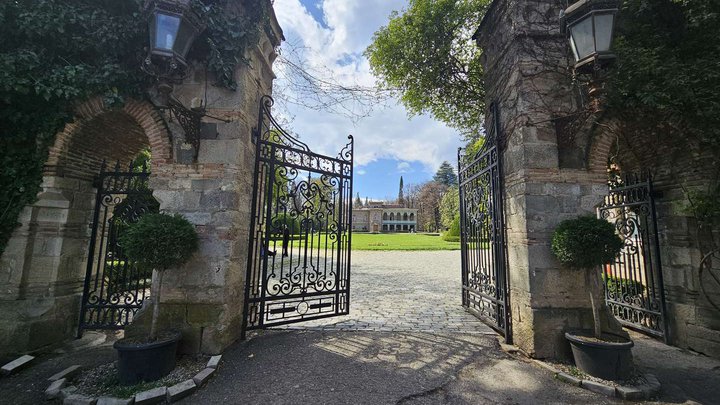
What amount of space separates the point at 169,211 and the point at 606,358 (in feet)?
17.6

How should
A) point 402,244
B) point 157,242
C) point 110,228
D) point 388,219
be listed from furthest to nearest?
1. point 388,219
2. point 402,244
3. point 110,228
4. point 157,242

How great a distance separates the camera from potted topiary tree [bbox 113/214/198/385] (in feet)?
9.78

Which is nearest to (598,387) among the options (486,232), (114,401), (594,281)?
(594,281)

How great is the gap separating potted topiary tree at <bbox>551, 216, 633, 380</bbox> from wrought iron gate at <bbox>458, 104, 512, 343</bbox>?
903 mm

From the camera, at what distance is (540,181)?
12.9ft

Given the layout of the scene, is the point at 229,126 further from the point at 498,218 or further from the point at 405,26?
the point at 405,26

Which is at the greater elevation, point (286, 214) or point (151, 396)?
point (286, 214)

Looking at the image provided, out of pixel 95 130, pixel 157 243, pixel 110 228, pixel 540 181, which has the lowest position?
pixel 157 243

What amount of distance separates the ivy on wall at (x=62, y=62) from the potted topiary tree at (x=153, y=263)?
1627mm

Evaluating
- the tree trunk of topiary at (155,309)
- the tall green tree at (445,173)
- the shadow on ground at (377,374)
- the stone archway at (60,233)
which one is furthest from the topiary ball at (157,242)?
the tall green tree at (445,173)

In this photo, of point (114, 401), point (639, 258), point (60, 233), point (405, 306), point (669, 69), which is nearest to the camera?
point (114, 401)

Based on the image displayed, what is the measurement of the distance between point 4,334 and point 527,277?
657 cm

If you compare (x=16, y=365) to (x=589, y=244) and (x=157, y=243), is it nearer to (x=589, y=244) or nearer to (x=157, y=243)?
(x=157, y=243)

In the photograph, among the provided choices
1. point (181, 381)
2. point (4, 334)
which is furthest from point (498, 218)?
point (4, 334)
